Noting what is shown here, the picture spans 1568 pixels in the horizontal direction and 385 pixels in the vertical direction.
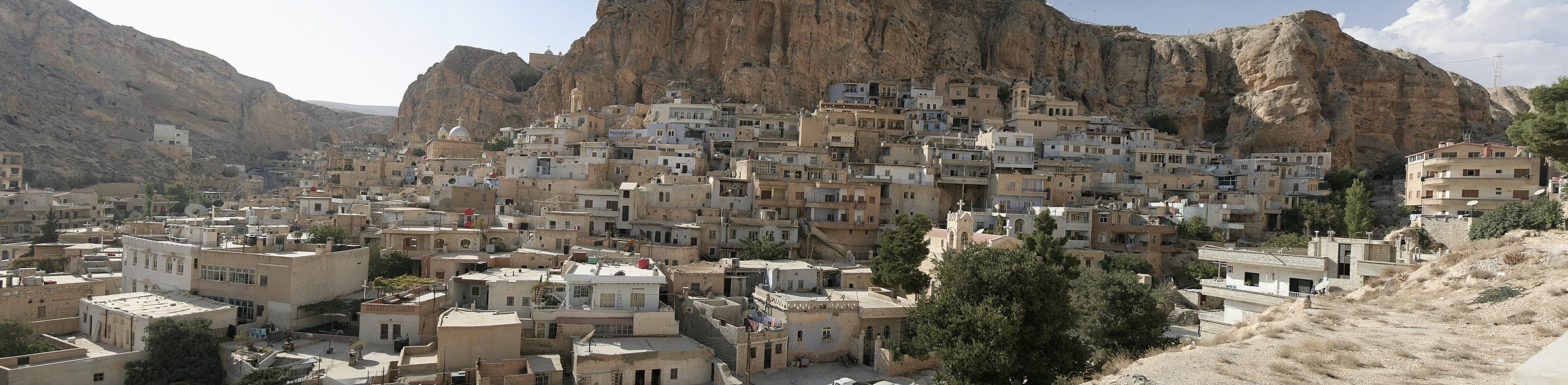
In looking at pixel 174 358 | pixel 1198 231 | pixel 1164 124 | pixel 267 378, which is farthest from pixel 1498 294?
pixel 1164 124

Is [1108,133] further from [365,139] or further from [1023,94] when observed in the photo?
[365,139]

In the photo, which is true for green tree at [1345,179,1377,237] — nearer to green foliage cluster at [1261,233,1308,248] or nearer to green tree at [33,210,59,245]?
green foliage cluster at [1261,233,1308,248]

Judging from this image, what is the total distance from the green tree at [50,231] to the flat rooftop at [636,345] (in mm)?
39223

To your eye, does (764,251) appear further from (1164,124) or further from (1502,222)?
(1164,124)

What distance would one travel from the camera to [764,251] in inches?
1447

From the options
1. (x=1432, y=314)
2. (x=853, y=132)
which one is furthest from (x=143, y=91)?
(x=1432, y=314)

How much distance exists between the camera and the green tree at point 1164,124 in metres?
70.4

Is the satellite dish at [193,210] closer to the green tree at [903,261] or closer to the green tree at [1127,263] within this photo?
the green tree at [903,261]

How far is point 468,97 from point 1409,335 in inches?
3129

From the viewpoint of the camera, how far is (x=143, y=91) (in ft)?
324

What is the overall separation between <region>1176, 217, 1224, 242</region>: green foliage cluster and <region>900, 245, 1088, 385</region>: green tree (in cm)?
2508

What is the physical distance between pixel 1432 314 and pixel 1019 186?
29.9 m

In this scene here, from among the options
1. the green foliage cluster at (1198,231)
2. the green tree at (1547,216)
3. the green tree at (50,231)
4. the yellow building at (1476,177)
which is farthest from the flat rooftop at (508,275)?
the yellow building at (1476,177)

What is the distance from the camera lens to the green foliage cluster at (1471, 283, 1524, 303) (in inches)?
662
